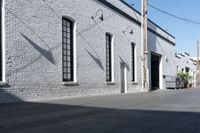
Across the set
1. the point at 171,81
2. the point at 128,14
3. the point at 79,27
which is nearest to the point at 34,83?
the point at 79,27

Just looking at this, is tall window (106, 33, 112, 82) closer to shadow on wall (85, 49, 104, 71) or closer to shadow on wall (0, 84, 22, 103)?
shadow on wall (85, 49, 104, 71)

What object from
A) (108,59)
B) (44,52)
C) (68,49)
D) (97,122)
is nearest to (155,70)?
(108,59)

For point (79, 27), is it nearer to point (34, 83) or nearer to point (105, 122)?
point (34, 83)

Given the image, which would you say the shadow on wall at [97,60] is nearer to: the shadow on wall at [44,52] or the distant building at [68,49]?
the distant building at [68,49]

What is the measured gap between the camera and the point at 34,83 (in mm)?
18781

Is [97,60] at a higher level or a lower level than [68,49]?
lower

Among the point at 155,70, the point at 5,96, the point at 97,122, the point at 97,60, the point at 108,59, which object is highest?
the point at 108,59

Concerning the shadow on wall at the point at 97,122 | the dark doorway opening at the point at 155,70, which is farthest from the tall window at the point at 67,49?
the dark doorway opening at the point at 155,70

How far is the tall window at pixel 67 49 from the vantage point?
21.9 meters

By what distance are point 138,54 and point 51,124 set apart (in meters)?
25.7

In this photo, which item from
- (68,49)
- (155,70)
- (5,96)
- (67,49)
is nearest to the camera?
(5,96)

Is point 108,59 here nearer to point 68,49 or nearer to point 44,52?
point 68,49

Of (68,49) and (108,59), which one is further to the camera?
(108,59)

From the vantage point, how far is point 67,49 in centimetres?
2231
